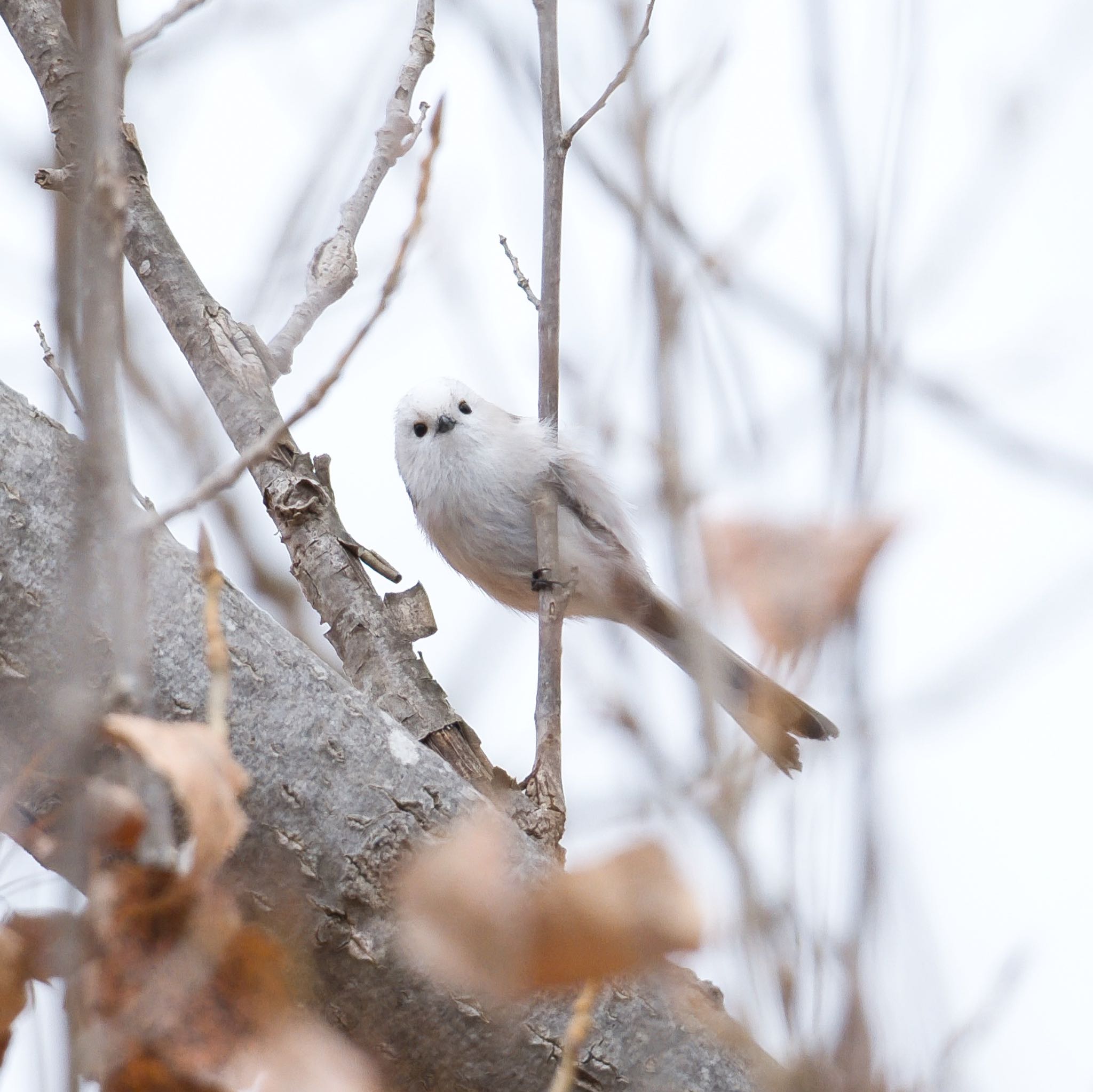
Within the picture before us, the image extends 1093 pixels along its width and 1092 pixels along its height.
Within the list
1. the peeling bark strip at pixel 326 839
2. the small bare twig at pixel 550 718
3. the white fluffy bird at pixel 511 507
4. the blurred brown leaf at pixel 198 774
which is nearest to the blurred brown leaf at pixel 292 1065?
the blurred brown leaf at pixel 198 774

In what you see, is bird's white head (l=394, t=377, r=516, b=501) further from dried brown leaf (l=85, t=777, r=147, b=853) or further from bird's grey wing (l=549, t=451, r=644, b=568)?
dried brown leaf (l=85, t=777, r=147, b=853)

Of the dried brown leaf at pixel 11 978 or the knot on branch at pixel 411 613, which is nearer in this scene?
the dried brown leaf at pixel 11 978

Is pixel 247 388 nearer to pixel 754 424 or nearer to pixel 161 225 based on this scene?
pixel 161 225

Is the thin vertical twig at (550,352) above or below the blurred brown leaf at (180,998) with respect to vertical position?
above

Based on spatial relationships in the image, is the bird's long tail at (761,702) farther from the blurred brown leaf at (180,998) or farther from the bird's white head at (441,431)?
the bird's white head at (441,431)

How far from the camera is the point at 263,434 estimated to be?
1.53 m

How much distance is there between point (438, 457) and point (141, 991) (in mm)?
2183

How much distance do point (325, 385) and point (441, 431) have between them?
198 centimetres

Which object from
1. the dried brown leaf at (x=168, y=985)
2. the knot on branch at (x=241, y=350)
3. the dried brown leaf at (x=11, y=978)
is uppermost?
the knot on branch at (x=241, y=350)

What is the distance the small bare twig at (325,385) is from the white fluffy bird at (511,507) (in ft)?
5.60

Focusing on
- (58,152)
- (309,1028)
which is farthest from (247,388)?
(309,1028)

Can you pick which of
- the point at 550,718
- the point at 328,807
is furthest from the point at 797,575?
the point at 550,718

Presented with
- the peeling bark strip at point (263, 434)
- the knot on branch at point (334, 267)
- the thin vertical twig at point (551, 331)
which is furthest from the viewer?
the knot on branch at point (334, 267)

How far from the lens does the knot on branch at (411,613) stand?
160 centimetres
